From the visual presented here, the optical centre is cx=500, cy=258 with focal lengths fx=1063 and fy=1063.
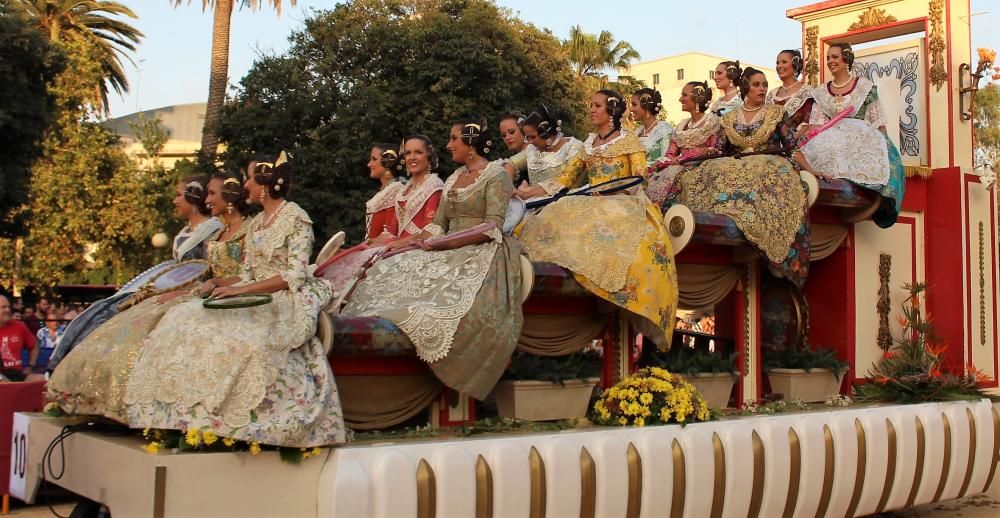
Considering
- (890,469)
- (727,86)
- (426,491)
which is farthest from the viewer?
(727,86)

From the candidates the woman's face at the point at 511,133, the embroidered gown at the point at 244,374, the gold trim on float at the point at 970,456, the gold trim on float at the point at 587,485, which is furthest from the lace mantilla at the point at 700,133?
the embroidered gown at the point at 244,374

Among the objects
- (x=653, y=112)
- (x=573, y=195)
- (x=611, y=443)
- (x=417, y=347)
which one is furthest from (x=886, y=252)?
(x=417, y=347)

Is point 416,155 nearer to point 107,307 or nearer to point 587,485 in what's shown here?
point 107,307

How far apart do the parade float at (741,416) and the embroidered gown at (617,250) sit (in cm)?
20

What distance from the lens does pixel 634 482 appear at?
5.84m

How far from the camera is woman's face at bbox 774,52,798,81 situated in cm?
866

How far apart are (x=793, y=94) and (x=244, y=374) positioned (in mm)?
5707

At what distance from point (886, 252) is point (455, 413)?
4.32 m

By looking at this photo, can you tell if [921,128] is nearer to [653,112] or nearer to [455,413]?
[653,112]

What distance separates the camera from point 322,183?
19266 millimetres

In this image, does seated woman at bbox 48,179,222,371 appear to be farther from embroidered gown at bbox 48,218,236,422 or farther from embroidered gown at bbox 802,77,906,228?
embroidered gown at bbox 802,77,906,228

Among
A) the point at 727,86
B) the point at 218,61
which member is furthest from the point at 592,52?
the point at 727,86

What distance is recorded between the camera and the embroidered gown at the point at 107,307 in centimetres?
628

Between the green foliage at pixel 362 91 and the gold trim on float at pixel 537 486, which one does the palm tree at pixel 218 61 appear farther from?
the gold trim on float at pixel 537 486
